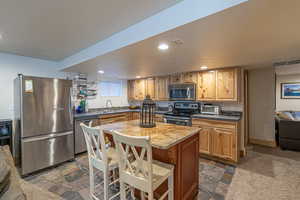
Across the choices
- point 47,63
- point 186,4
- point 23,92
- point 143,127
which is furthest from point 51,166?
point 186,4

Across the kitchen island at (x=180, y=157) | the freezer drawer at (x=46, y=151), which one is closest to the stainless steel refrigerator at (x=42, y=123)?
the freezer drawer at (x=46, y=151)

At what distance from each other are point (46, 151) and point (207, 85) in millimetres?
3870

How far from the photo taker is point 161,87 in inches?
181

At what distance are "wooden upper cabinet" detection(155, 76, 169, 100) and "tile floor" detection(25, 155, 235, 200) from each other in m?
2.16

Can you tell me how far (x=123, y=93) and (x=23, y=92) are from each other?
127 inches

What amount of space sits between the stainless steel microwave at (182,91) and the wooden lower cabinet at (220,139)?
78 centimetres

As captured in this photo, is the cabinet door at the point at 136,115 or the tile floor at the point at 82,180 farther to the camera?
the cabinet door at the point at 136,115

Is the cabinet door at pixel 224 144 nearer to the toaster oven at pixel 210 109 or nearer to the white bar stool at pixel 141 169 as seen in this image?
the toaster oven at pixel 210 109

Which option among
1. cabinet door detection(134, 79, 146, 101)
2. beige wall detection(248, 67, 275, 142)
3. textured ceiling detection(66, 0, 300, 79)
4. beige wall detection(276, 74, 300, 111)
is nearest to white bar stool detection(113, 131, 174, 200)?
textured ceiling detection(66, 0, 300, 79)

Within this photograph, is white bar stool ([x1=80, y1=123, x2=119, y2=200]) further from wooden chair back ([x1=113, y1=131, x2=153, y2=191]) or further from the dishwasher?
the dishwasher

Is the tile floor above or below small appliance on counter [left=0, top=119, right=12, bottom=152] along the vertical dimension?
below

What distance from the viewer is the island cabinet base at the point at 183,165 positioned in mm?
1674

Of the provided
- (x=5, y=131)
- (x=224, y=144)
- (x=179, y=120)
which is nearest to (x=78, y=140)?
(x=5, y=131)

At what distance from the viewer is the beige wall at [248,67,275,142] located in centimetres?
389
